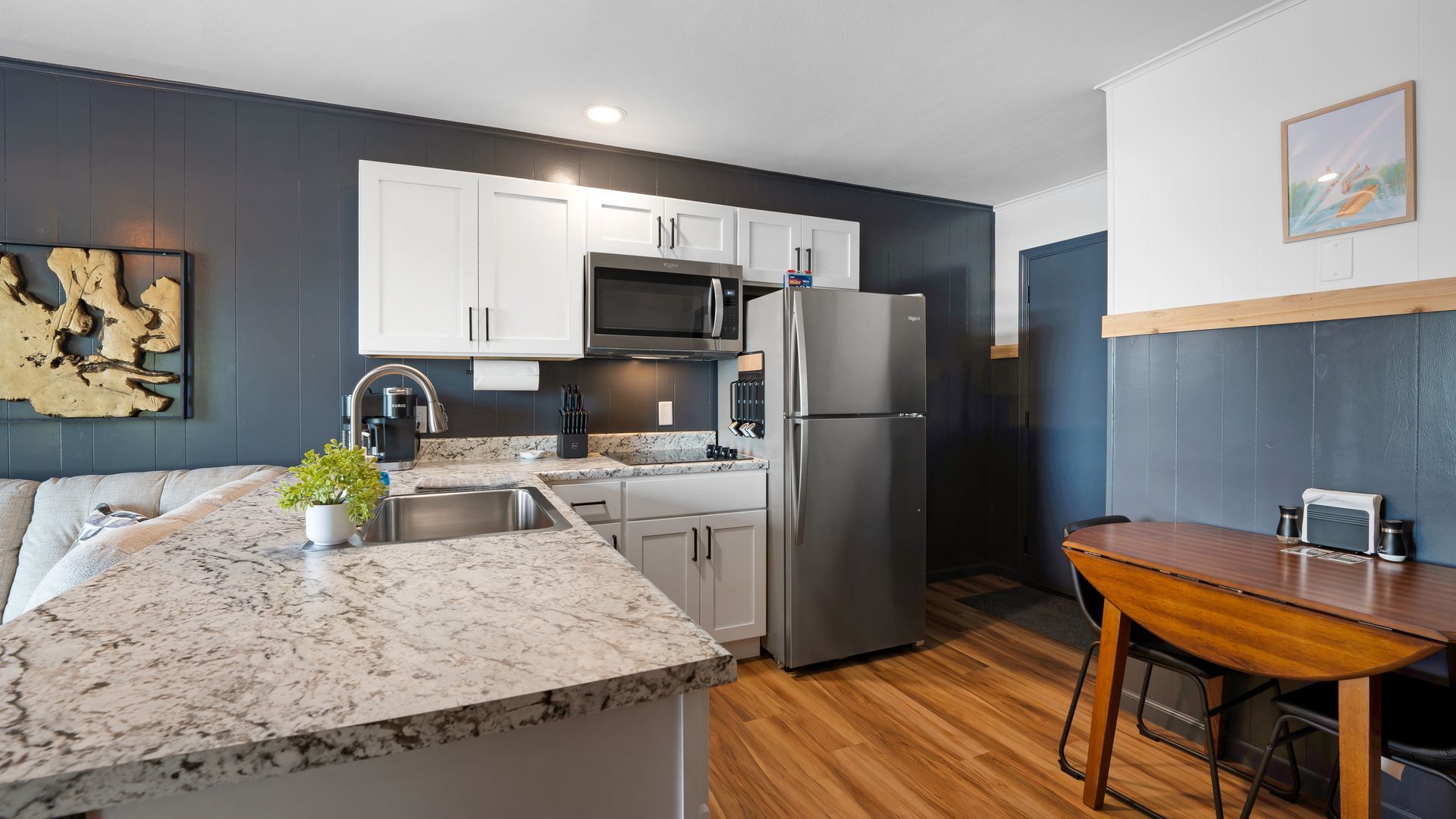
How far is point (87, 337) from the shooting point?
2389 millimetres

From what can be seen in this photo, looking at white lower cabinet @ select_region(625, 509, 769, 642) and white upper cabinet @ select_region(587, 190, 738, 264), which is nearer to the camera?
white lower cabinet @ select_region(625, 509, 769, 642)

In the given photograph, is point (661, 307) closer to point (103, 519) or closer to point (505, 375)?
point (505, 375)

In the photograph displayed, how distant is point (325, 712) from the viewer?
60 cm

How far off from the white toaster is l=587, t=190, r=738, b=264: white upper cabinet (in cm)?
241

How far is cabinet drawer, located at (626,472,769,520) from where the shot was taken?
8.85 feet

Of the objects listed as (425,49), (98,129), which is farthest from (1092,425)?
(98,129)

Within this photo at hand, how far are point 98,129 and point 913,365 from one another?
11.6 feet

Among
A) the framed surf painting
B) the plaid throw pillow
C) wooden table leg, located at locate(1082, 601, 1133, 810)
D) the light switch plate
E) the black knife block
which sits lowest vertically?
wooden table leg, located at locate(1082, 601, 1133, 810)

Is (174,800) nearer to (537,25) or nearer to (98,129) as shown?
(537,25)

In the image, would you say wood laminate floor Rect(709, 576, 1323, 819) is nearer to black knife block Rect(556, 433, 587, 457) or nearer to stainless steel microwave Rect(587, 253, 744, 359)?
black knife block Rect(556, 433, 587, 457)

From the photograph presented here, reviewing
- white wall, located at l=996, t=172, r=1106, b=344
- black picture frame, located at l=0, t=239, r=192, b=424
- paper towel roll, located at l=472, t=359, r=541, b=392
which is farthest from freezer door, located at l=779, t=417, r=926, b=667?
black picture frame, located at l=0, t=239, r=192, b=424

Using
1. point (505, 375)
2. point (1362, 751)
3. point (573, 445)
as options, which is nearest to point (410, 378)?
point (505, 375)

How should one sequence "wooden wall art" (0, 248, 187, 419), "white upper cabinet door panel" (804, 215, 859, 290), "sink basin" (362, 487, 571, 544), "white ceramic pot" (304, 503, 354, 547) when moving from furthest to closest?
1. "white upper cabinet door panel" (804, 215, 859, 290)
2. "wooden wall art" (0, 248, 187, 419)
3. "sink basin" (362, 487, 571, 544)
4. "white ceramic pot" (304, 503, 354, 547)

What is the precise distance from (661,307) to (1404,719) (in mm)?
2666
